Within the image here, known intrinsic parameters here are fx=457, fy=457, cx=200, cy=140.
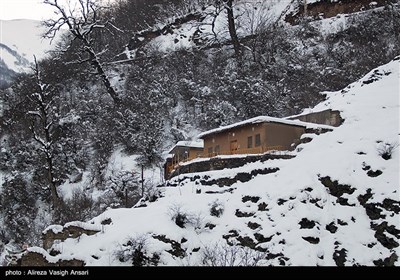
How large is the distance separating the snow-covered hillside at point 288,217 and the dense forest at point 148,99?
9447mm

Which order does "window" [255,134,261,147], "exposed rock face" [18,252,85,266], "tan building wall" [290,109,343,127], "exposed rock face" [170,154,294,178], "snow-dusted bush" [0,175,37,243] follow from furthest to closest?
→ 1. "snow-dusted bush" [0,175,37,243]
2. "window" [255,134,261,147]
3. "tan building wall" [290,109,343,127]
4. "exposed rock face" [170,154,294,178]
5. "exposed rock face" [18,252,85,266]

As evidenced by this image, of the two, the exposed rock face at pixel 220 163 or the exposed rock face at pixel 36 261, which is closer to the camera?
the exposed rock face at pixel 36 261

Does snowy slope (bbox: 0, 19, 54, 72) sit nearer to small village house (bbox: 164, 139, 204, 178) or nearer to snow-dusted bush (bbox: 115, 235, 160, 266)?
small village house (bbox: 164, 139, 204, 178)

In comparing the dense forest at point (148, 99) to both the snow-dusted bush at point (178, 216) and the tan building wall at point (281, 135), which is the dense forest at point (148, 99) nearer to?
the tan building wall at point (281, 135)

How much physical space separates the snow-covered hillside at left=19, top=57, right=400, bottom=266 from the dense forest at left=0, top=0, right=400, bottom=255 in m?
9.45

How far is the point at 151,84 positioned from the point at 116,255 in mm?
24412

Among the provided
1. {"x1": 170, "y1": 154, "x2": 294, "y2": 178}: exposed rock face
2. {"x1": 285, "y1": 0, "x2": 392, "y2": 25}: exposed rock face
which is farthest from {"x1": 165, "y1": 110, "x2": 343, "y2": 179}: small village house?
{"x1": 285, "y1": 0, "x2": 392, "y2": 25}: exposed rock face

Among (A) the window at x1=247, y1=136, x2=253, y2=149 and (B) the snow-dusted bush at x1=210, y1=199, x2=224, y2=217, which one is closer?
(B) the snow-dusted bush at x1=210, y1=199, x2=224, y2=217

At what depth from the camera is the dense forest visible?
29.3m

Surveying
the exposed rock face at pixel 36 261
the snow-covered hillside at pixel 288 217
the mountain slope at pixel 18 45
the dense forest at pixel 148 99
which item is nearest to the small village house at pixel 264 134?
the snow-covered hillside at pixel 288 217

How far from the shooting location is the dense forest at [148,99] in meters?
29.3

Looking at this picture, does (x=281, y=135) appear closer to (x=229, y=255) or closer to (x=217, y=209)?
(x=217, y=209)

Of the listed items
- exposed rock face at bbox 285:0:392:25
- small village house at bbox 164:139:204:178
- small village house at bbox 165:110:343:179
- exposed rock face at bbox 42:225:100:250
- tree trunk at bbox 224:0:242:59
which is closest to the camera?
exposed rock face at bbox 42:225:100:250
